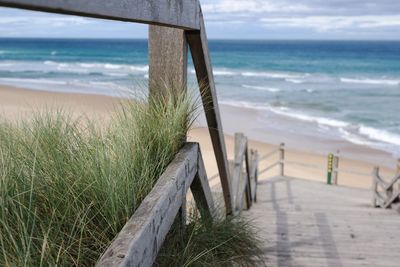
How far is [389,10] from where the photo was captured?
71875 mm

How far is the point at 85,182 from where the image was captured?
1691 millimetres

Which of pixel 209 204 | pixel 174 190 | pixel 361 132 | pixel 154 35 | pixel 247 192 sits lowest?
pixel 361 132

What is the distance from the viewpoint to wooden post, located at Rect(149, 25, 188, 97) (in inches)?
91.2

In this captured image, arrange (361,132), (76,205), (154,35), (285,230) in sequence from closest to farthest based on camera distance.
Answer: (76,205), (154,35), (285,230), (361,132)

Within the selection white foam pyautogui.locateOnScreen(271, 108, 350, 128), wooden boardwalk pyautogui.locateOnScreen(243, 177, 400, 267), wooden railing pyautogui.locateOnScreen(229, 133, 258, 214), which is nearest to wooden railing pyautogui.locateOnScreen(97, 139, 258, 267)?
wooden boardwalk pyautogui.locateOnScreen(243, 177, 400, 267)

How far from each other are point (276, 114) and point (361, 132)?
3741 mm

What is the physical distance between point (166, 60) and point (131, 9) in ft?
2.99

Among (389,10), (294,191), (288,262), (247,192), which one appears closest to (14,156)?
(288,262)

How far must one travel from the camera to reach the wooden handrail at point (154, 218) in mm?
1265

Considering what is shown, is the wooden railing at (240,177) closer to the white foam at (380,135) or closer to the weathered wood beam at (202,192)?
the weathered wood beam at (202,192)

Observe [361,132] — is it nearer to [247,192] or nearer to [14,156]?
[247,192]

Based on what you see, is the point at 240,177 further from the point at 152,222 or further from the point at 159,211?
the point at 152,222

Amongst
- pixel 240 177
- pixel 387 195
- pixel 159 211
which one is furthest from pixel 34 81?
pixel 159 211

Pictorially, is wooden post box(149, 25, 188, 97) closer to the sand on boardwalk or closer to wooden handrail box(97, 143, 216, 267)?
wooden handrail box(97, 143, 216, 267)
